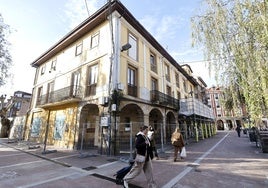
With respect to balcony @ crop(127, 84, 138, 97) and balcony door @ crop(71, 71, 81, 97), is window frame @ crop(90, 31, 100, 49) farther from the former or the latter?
balcony @ crop(127, 84, 138, 97)

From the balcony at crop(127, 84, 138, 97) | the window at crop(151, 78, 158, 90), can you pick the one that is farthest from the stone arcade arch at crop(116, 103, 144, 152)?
the window at crop(151, 78, 158, 90)

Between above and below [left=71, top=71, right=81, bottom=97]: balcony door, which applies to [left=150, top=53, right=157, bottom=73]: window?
above

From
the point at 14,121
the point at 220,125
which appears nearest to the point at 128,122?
the point at 14,121

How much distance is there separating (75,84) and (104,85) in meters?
3.88

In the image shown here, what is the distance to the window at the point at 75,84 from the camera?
11883mm

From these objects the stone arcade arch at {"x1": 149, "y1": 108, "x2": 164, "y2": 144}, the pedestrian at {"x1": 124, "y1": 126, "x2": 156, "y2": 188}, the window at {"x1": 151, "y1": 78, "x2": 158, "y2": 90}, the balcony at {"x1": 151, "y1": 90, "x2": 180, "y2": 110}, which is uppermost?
the window at {"x1": 151, "y1": 78, "x2": 158, "y2": 90}

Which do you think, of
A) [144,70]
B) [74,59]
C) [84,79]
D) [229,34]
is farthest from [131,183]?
[74,59]

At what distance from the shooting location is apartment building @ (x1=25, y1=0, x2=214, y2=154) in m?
9.92

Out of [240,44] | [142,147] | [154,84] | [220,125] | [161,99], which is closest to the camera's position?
[142,147]

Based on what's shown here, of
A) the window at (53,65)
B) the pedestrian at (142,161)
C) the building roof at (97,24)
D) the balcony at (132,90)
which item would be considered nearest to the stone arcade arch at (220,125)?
the building roof at (97,24)

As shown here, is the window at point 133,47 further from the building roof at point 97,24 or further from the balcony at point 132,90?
the balcony at point 132,90

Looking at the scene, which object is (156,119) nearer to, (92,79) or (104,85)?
(104,85)

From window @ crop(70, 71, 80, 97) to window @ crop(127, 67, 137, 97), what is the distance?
4177mm

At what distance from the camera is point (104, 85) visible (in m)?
10.2
